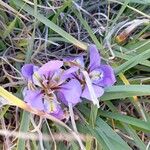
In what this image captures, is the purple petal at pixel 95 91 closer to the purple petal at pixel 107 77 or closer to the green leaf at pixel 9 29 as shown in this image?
the purple petal at pixel 107 77

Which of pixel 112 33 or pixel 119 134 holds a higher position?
pixel 112 33

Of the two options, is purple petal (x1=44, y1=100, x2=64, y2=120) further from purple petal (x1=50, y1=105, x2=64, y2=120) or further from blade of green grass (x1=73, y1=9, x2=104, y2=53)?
blade of green grass (x1=73, y1=9, x2=104, y2=53)

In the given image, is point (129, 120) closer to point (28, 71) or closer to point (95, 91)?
point (95, 91)

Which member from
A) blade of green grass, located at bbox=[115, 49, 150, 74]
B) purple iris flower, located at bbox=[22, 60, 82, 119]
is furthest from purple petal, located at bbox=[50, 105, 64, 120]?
blade of green grass, located at bbox=[115, 49, 150, 74]

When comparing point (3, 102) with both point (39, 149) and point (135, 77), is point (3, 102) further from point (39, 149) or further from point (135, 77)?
point (135, 77)

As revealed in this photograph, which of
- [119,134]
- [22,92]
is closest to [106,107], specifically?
[119,134]

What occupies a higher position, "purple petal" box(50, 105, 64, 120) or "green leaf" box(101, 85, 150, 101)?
"green leaf" box(101, 85, 150, 101)

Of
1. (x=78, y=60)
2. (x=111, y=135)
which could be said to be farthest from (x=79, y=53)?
(x=111, y=135)
